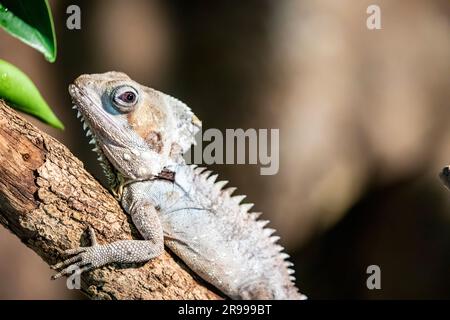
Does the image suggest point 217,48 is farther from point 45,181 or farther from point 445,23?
point 45,181

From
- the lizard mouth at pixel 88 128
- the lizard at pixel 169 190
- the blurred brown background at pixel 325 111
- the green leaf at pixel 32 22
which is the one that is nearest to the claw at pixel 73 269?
the lizard at pixel 169 190

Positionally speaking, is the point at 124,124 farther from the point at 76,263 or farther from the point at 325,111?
the point at 325,111

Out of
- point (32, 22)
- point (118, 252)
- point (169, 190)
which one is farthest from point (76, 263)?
point (32, 22)

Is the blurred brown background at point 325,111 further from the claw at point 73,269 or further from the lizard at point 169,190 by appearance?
the claw at point 73,269

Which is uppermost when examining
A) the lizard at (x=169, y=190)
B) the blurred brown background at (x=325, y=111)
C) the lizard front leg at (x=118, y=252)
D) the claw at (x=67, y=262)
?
the blurred brown background at (x=325, y=111)

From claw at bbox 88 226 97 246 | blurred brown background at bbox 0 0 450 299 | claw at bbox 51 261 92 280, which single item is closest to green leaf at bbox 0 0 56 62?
claw at bbox 88 226 97 246

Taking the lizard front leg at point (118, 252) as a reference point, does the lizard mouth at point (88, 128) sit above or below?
above

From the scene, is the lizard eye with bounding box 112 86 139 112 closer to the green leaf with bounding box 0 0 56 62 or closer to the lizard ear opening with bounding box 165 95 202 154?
the lizard ear opening with bounding box 165 95 202 154
